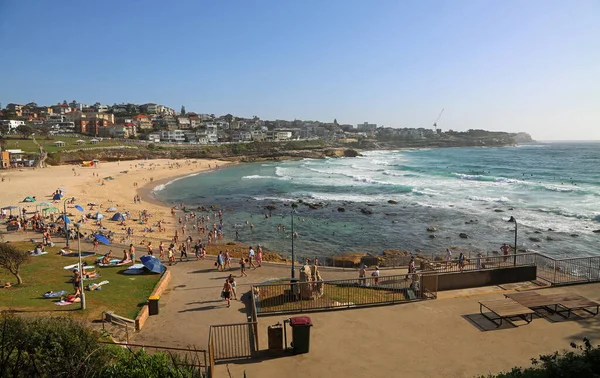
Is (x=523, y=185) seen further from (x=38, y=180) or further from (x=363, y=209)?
(x=38, y=180)

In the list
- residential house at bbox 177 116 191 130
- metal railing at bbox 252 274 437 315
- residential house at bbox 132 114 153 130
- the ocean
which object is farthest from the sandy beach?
residential house at bbox 177 116 191 130

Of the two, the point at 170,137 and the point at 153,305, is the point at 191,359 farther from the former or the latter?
the point at 170,137

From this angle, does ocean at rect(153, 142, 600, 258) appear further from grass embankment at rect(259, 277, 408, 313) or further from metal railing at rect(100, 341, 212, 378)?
metal railing at rect(100, 341, 212, 378)

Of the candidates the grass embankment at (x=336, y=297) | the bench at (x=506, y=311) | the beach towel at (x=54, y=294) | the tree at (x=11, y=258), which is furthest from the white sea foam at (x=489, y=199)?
the tree at (x=11, y=258)

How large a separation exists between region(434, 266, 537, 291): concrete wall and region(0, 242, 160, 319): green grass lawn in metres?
10.5

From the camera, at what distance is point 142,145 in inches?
4230

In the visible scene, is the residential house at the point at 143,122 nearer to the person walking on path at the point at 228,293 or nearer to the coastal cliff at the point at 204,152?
the coastal cliff at the point at 204,152

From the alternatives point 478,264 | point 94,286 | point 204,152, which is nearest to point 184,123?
point 204,152

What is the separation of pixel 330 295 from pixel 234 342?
12.9 feet

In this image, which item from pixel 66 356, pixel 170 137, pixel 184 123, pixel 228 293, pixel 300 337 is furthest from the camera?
pixel 184 123

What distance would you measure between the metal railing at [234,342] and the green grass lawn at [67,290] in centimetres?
412

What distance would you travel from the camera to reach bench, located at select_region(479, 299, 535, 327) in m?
10.1

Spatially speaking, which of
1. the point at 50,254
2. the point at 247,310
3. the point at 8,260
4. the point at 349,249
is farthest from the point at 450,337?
the point at 50,254

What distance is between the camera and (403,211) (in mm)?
39719
